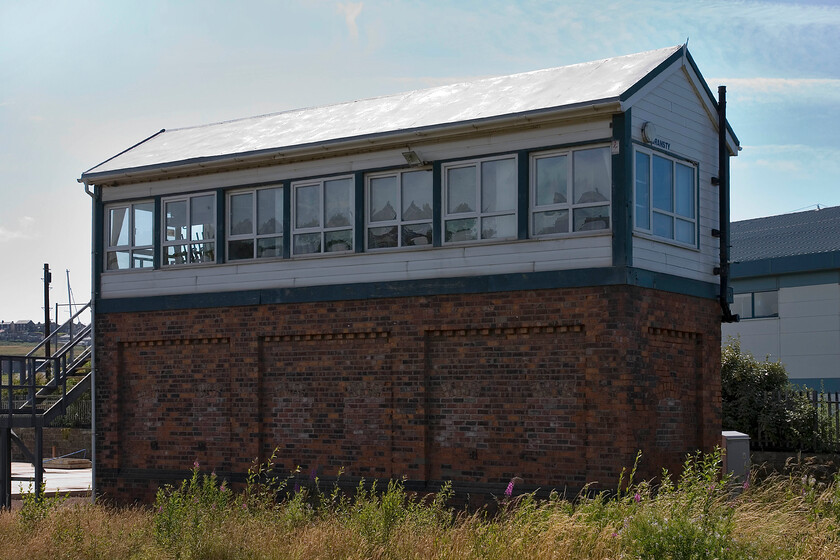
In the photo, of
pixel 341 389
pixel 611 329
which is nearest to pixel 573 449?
pixel 611 329

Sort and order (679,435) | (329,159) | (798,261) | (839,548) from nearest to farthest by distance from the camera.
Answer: (839,548) < (679,435) < (329,159) < (798,261)

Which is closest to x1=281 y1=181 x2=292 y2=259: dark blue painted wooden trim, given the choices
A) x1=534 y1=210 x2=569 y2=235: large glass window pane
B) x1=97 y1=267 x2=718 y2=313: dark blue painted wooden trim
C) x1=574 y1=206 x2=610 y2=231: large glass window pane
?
x1=97 y1=267 x2=718 y2=313: dark blue painted wooden trim

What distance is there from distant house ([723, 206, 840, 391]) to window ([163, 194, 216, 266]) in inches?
651

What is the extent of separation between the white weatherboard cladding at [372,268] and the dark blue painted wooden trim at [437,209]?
20 centimetres

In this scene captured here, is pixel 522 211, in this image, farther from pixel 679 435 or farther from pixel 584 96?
pixel 679 435

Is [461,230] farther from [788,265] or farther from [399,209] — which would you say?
[788,265]

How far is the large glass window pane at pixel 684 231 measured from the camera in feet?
56.3

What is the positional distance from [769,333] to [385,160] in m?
19.9

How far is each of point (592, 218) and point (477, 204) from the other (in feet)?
6.37

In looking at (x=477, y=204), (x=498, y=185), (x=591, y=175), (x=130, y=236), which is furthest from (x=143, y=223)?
(x=591, y=175)

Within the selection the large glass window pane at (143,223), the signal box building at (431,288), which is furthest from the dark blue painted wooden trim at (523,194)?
the large glass window pane at (143,223)

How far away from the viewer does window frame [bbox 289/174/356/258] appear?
1806 cm

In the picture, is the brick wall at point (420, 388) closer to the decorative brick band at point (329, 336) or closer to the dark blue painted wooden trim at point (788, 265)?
the decorative brick band at point (329, 336)

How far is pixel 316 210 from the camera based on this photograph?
1852 cm
